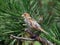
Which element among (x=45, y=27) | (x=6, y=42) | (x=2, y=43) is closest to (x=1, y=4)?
(x=45, y=27)

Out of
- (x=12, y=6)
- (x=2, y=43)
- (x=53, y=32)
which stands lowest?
(x=2, y=43)

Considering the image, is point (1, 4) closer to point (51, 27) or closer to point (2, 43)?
point (51, 27)

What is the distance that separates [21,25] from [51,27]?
175 millimetres

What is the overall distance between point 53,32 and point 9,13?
24cm

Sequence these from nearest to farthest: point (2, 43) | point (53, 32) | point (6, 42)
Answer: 1. point (53, 32)
2. point (6, 42)
3. point (2, 43)

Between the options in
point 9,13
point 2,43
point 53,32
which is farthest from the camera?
point 2,43

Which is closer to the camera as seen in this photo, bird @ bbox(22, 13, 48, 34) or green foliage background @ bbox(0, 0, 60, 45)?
bird @ bbox(22, 13, 48, 34)

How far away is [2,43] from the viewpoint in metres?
1.70

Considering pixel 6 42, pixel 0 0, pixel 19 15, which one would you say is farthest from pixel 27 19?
pixel 6 42

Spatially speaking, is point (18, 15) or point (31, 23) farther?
point (18, 15)

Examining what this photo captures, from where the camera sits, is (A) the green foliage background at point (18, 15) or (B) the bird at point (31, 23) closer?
(B) the bird at point (31, 23)

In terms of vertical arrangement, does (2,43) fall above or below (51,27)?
below

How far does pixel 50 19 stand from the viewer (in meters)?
1.11

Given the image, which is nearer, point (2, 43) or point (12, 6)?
point (12, 6)
